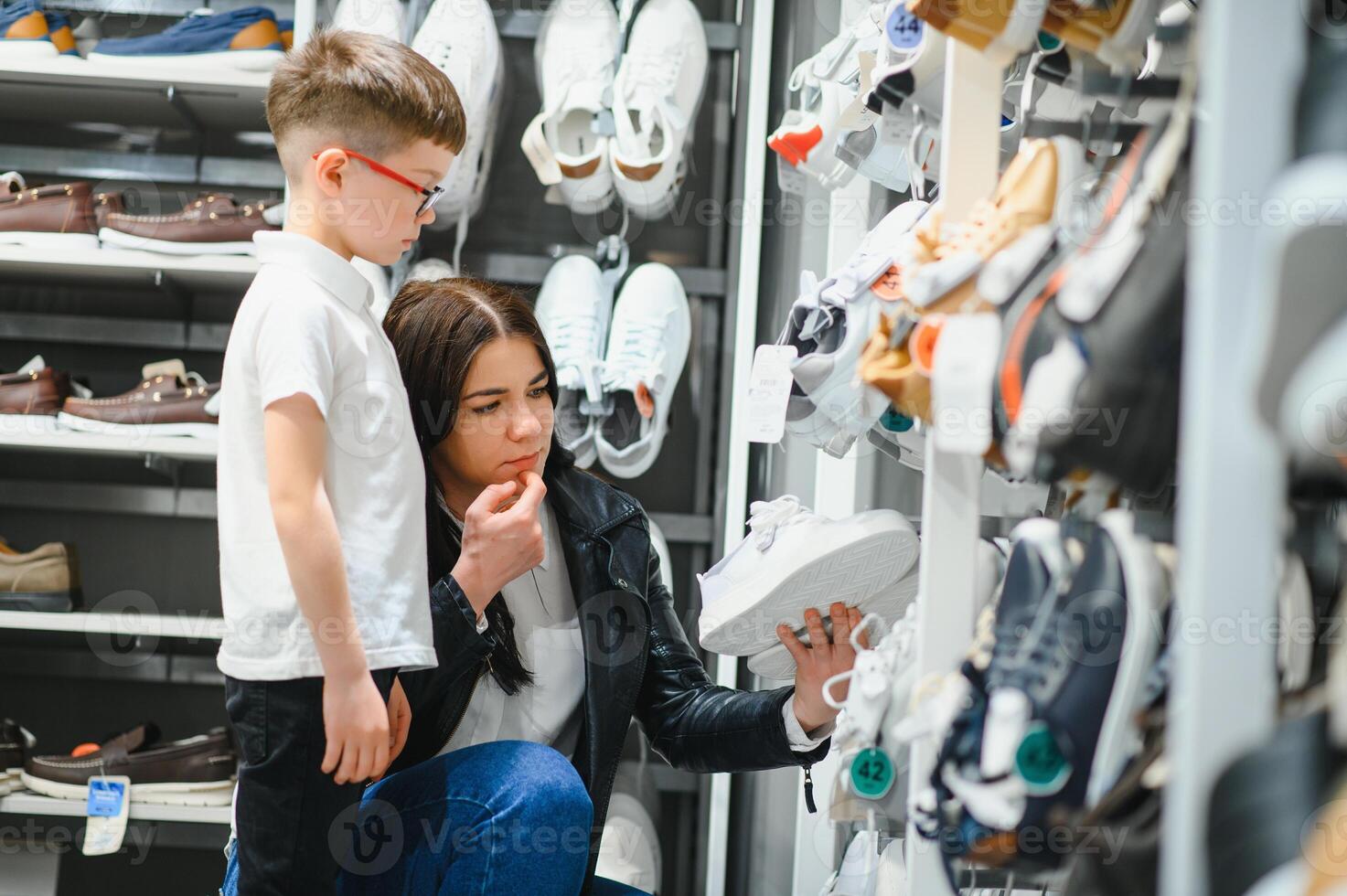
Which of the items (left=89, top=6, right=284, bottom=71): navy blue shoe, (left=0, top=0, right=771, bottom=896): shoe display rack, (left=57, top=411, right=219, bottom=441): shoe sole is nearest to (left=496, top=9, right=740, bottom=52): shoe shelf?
(left=0, top=0, right=771, bottom=896): shoe display rack

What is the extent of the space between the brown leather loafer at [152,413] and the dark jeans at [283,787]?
1172 mm

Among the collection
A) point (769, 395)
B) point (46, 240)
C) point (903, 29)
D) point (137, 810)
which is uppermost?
point (903, 29)

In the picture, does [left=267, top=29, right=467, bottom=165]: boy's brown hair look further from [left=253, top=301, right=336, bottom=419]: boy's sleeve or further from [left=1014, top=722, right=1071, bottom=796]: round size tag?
[left=1014, top=722, right=1071, bottom=796]: round size tag

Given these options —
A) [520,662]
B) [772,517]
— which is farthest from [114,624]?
[772,517]

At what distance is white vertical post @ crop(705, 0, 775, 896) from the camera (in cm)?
218

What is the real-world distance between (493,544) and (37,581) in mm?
1351

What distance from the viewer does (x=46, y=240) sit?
84.0 inches

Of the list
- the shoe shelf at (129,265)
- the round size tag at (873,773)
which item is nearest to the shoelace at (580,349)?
the shoe shelf at (129,265)

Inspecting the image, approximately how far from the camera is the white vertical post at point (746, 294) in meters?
2.18

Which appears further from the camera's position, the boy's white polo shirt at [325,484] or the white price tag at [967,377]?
the boy's white polo shirt at [325,484]

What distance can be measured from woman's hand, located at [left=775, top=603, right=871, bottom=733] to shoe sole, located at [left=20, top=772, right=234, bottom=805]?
1328mm

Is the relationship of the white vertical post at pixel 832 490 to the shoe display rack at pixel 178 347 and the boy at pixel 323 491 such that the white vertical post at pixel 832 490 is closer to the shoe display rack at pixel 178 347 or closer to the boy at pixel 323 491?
the shoe display rack at pixel 178 347

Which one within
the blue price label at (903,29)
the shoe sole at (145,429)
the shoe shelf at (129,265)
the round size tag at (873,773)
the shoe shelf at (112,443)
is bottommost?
the round size tag at (873,773)

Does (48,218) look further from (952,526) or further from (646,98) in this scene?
(952,526)
